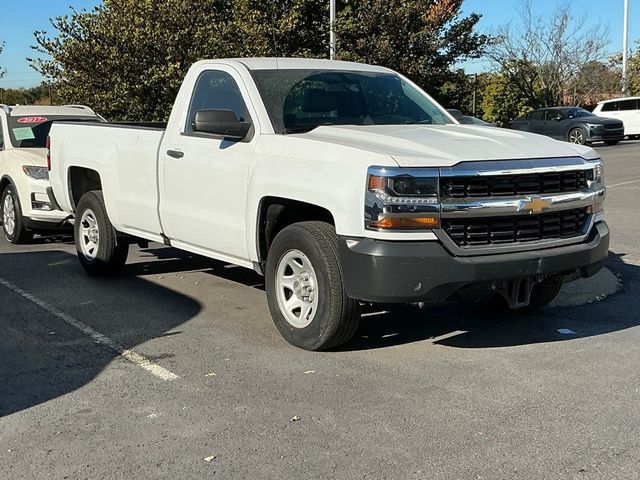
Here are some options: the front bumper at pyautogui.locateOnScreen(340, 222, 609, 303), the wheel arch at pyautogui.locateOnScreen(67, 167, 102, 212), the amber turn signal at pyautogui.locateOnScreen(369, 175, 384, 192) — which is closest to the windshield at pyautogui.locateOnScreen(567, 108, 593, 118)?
the wheel arch at pyautogui.locateOnScreen(67, 167, 102, 212)

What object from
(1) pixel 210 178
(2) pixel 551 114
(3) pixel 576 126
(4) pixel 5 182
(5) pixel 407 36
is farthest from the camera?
(2) pixel 551 114

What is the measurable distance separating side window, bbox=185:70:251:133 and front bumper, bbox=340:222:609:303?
178 cm

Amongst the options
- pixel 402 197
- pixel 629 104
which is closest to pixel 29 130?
pixel 402 197

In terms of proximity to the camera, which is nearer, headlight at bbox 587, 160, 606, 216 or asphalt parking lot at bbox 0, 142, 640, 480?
asphalt parking lot at bbox 0, 142, 640, 480

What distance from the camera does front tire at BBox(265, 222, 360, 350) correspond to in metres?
5.05

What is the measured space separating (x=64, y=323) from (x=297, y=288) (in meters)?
2.12

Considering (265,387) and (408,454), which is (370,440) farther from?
(265,387)

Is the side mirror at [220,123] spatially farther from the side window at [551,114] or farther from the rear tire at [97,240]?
the side window at [551,114]

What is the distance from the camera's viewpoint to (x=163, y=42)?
1878 centimetres

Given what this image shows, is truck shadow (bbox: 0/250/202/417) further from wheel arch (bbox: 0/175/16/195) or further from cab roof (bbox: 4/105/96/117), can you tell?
cab roof (bbox: 4/105/96/117)

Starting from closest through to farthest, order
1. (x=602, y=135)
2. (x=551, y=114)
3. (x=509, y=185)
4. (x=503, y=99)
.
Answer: (x=509, y=185)
(x=602, y=135)
(x=551, y=114)
(x=503, y=99)

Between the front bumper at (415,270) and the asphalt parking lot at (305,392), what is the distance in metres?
0.56

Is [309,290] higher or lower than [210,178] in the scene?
lower

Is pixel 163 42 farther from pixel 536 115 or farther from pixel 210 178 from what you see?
pixel 536 115
